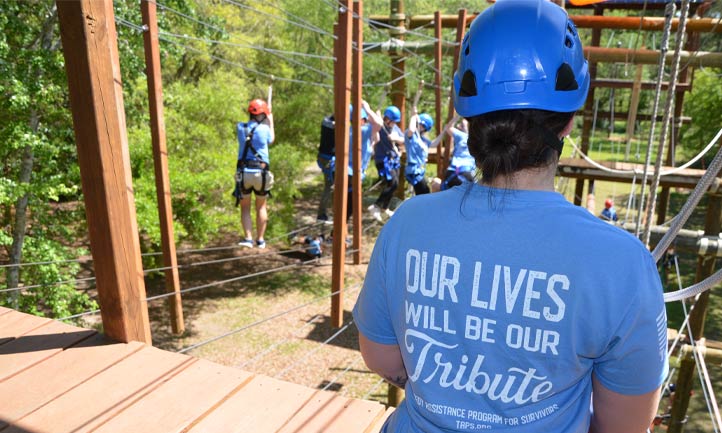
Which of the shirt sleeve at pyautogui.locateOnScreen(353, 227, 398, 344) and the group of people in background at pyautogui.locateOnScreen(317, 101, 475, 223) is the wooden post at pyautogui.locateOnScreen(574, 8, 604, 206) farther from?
the shirt sleeve at pyautogui.locateOnScreen(353, 227, 398, 344)

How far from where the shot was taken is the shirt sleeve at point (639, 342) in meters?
0.82

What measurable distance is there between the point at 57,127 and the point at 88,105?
626 cm

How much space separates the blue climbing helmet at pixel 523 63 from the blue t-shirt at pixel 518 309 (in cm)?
17

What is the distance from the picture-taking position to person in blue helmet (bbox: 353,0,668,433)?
84 cm

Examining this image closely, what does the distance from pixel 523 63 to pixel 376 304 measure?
21.3 inches

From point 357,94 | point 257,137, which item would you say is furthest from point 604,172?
point 257,137

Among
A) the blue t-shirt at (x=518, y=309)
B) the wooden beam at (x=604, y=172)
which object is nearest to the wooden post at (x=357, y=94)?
the wooden beam at (x=604, y=172)

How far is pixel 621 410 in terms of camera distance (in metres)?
0.94

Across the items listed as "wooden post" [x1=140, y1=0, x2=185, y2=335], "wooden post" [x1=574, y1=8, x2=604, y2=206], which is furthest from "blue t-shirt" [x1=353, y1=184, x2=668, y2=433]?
"wooden post" [x1=574, y1=8, x2=604, y2=206]

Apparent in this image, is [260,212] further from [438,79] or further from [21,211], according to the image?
[438,79]

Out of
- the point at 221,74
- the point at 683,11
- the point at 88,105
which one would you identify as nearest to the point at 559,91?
the point at 683,11

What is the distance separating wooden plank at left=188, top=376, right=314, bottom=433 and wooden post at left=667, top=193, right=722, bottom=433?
455 centimetres

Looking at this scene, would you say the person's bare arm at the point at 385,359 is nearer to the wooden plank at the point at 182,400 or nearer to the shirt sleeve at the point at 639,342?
the shirt sleeve at the point at 639,342

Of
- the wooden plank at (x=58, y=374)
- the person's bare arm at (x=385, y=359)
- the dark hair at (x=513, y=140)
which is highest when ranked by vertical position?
the dark hair at (x=513, y=140)
